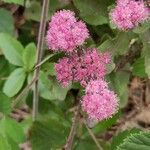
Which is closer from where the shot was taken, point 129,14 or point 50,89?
point 129,14

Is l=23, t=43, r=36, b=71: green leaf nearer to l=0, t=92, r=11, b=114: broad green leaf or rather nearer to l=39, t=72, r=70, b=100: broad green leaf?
l=39, t=72, r=70, b=100: broad green leaf

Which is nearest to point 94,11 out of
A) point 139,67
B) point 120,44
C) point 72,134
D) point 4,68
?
point 120,44

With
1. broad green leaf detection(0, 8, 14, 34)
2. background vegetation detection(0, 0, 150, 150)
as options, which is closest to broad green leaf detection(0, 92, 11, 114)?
background vegetation detection(0, 0, 150, 150)

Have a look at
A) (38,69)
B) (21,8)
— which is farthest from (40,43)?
(21,8)

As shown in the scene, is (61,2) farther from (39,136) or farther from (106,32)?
(39,136)

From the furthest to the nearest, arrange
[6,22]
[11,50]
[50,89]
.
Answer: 1. [6,22]
2. [11,50]
3. [50,89]

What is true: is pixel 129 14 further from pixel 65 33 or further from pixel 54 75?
pixel 54 75

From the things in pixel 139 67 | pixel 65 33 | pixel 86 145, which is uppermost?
pixel 65 33

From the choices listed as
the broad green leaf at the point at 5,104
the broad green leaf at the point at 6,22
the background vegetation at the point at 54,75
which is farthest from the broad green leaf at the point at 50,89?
the broad green leaf at the point at 6,22
